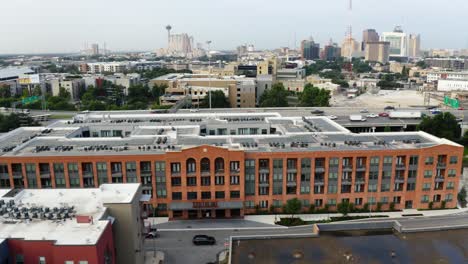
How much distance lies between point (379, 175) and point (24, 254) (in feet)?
165

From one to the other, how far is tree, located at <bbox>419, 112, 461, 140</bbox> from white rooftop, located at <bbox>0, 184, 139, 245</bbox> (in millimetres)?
80768

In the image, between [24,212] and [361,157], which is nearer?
[24,212]

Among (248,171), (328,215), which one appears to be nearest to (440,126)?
(328,215)

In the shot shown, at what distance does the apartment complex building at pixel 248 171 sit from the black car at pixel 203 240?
22.6 feet

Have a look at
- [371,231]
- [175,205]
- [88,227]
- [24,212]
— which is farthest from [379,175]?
[24,212]

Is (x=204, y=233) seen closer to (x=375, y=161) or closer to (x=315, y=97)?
(x=375, y=161)

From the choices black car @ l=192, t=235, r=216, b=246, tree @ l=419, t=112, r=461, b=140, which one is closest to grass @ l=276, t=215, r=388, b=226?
black car @ l=192, t=235, r=216, b=246

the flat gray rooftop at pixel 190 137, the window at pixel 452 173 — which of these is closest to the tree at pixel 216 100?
the flat gray rooftop at pixel 190 137

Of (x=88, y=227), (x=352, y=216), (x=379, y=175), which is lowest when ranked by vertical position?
(x=352, y=216)

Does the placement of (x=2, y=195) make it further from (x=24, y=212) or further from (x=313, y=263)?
(x=313, y=263)

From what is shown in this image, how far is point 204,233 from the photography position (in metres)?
56.1

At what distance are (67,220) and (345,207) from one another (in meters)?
41.1

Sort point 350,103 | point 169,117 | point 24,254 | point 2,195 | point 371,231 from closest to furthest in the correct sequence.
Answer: point 24,254 < point 371,231 < point 2,195 < point 169,117 < point 350,103

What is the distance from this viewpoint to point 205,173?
60125 mm
